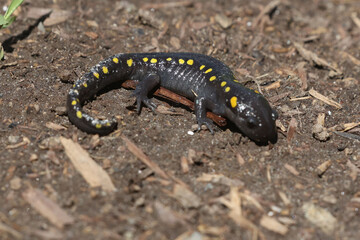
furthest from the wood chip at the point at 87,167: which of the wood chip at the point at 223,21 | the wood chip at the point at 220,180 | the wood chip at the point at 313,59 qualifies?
the wood chip at the point at 313,59

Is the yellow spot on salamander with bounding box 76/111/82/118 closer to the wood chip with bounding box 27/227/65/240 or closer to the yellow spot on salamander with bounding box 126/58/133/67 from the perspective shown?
the yellow spot on salamander with bounding box 126/58/133/67

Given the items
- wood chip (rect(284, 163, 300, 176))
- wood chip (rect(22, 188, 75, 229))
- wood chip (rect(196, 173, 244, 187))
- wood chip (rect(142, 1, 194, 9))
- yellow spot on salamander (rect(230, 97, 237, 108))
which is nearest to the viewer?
wood chip (rect(22, 188, 75, 229))

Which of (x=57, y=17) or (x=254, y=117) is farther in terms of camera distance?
(x=57, y=17)

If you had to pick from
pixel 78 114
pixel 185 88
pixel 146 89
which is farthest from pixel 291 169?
pixel 78 114

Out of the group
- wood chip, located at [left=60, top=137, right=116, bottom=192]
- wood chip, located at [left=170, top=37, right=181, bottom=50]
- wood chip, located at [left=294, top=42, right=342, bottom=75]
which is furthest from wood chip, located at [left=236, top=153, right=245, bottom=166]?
wood chip, located at [left=294, top=42, right=342, bottom=75]

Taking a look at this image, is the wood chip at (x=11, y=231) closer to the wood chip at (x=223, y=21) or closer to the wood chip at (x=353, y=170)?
the wood chip at (x=353, y=170)

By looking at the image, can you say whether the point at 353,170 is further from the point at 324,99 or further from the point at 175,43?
the point at 175,43
